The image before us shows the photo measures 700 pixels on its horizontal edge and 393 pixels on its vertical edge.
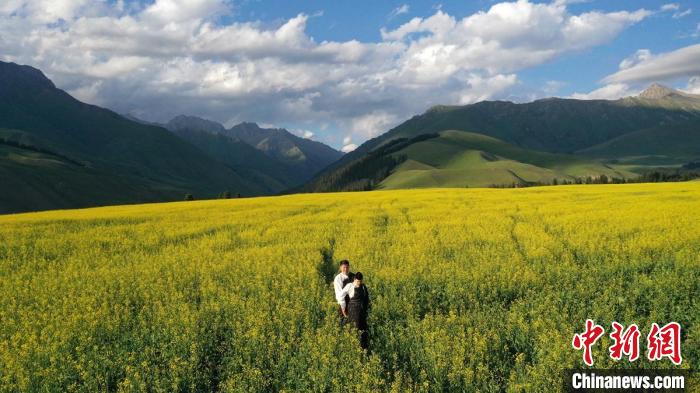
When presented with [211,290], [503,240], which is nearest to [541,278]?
[503,240]

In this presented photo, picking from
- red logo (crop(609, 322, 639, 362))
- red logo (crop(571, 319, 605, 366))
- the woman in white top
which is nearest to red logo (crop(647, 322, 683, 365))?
red logo (crop(609, 322, 639, 362))

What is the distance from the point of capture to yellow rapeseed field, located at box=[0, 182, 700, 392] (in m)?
10.7

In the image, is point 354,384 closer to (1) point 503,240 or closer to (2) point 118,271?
(2) point 118,271

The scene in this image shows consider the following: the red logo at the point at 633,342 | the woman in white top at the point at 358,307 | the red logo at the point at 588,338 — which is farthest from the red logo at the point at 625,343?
the woman in white top at the point at 358,307

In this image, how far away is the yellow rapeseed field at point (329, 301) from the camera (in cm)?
1069

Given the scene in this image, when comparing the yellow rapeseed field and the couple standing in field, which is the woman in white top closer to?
the couple standing in field

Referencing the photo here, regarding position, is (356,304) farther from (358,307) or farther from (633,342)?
(633,342)

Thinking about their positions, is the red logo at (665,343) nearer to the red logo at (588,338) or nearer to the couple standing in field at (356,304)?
the red logo at (588,338)

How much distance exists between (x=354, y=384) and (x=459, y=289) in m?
6.83

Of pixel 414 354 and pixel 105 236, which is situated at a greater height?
pixel 105 236

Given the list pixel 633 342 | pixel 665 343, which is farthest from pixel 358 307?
pixel 665 343

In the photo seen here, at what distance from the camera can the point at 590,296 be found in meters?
15.1

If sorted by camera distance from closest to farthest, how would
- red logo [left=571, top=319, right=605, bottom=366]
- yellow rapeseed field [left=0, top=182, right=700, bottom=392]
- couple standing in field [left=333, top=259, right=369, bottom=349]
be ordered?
yellow rapeseed field [left=0, top=182, right=700, bottom=392], red logo [left=571, top=319, right=605, bottom=366], couple standing in field [left=333, top=259, right=369, bottom=349]

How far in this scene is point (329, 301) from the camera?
15094mm
